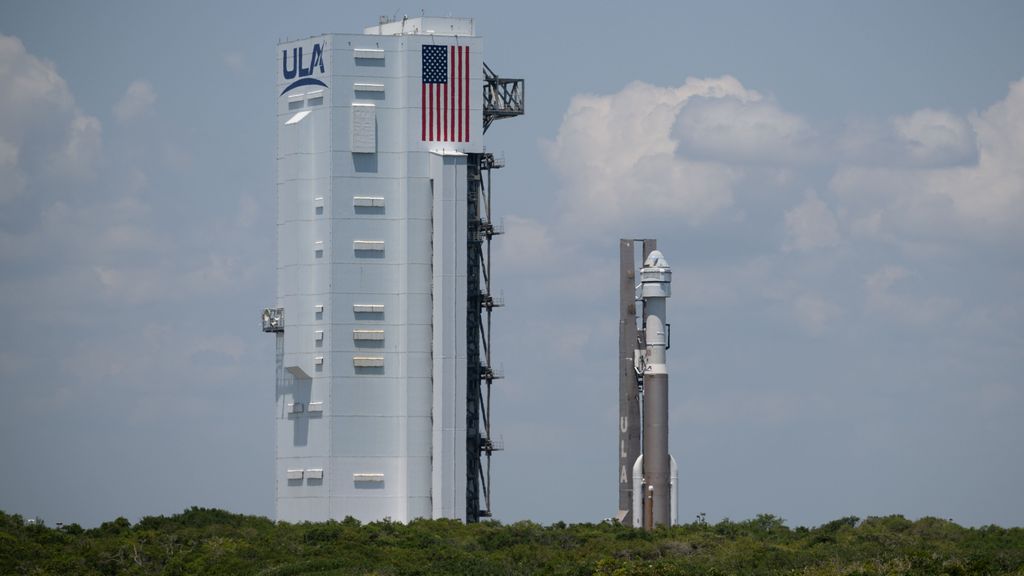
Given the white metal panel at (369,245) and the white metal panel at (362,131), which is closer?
the white metal panel at (369,245)

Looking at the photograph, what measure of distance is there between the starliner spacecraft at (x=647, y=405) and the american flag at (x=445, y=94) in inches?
496

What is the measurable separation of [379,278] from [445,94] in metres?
10.5

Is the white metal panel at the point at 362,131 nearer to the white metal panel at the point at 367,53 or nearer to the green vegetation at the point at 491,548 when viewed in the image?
the white metal panel at the point at 367,53

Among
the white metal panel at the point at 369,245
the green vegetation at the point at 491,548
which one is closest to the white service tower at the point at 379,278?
the white metal panel at the point at 369,245

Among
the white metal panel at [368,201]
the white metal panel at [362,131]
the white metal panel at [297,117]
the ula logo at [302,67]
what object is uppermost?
the ula logo at [302,67]

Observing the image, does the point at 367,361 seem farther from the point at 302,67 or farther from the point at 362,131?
the point at 302,67

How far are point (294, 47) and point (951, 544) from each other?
141ft

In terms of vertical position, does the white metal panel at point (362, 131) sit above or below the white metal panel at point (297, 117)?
below

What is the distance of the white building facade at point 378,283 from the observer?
363 feet

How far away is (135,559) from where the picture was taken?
100m

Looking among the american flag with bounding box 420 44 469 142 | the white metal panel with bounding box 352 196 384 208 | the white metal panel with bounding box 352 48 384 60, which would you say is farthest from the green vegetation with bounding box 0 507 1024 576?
the white metal panel with bounding box 352 48 384 60

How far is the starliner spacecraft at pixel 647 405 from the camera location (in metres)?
106

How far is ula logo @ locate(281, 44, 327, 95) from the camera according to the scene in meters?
113

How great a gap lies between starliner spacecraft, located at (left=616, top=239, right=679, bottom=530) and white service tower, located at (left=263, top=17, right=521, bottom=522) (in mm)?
8715
